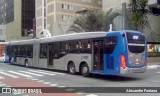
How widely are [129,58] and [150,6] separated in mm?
30778

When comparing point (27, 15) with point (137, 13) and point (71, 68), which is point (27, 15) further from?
point (71, 68)

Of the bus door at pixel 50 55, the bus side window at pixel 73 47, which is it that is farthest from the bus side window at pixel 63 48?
the bus door at pixel 50 55

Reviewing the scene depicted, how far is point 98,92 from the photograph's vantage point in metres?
12.7

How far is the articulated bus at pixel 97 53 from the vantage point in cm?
1700

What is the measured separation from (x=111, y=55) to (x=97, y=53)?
5.11 feet

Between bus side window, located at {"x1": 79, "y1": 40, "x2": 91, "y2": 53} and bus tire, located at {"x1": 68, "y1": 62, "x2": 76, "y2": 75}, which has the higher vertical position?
bus side window, located at {"x1": 79, "y1": 40, "x2": 91, "y2": 53}

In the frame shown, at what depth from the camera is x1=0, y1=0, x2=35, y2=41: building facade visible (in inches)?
4464

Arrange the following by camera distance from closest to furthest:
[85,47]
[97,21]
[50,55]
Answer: [85,47] < [50,55] < [97,21]

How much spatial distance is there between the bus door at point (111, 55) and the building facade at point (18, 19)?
98.7 meters

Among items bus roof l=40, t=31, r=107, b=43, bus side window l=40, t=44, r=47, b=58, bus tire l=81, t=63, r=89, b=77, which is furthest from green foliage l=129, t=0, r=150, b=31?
bus tire l=81, t=63, r=89, b=77

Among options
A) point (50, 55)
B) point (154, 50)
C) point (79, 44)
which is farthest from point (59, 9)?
point (79, 44)

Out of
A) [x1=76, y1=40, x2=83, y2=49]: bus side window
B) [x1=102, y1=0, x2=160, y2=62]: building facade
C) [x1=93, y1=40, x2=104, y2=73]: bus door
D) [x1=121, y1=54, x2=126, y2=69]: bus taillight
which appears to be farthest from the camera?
[x1=102, y1=0, x2=160, y2=62]: building facade

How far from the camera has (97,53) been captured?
18.8 metres

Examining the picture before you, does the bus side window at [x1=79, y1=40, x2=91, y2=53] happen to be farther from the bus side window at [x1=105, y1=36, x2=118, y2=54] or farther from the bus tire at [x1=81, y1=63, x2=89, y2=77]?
the bus side window at [x1=105, y1=36, x2=118, y2=54]
